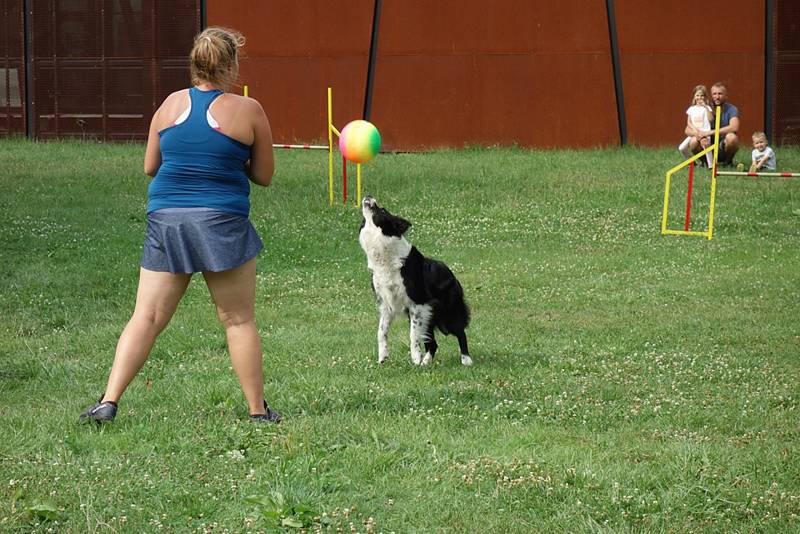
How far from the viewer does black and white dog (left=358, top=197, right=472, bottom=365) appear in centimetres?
836

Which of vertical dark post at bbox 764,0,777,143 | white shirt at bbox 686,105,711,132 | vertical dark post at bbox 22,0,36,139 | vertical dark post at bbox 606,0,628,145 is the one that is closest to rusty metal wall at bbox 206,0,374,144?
vertical dark post at bbox 22,0,36,139

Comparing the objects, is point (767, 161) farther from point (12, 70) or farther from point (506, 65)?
point (12, 70)

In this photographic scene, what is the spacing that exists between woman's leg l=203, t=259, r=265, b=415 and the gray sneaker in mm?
680

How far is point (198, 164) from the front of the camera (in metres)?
6.08

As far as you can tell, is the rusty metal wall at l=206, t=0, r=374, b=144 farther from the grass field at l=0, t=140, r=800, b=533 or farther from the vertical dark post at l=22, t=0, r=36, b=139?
the grass field at l=0, t=140, r=800, b=533

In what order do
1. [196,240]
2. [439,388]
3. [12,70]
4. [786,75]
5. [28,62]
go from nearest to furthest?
[196,240], [439,388], [786,75], [28,62], [12,70]

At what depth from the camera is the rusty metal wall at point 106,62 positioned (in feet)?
86.7

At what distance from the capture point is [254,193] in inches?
698

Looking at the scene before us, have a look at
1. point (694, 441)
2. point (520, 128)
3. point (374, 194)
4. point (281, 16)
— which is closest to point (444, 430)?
point (694, 441)

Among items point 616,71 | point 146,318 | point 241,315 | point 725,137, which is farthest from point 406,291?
point 616,71

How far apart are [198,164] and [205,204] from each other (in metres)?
0.20

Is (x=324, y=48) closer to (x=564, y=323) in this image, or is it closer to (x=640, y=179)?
(x=640, y=179)

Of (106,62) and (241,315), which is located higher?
(106,62)

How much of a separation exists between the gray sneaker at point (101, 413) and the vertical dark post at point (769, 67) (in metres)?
19.8
